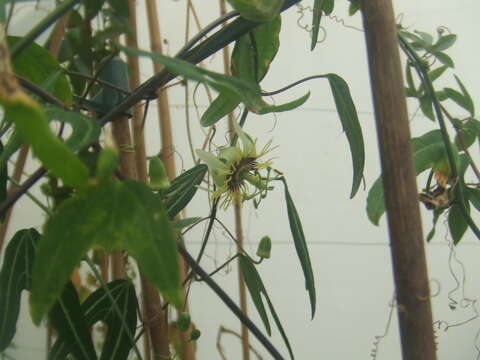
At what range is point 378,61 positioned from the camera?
29cm

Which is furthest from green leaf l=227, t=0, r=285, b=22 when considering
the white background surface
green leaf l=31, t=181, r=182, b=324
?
the white background surface

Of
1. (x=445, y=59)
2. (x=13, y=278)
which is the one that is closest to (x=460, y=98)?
(x=445, y=59)

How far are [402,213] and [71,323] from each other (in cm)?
25

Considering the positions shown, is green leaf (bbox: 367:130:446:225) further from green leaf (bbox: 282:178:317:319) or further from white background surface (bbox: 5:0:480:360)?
white background surface (bbox: 5:0:480:360)

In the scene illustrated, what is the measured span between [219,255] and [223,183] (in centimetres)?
49

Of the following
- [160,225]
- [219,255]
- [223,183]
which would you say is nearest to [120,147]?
[223,183]

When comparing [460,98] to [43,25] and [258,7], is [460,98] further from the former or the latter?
[43,25]

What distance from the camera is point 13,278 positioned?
0.40 meters

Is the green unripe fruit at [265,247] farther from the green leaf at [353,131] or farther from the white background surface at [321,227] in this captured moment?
the white background surface at [321,227]

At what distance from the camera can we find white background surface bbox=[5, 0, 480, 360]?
921 mm

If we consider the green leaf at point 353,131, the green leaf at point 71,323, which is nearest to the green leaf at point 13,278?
the green leaf at point 71,323

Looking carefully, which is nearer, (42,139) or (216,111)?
(42,139)

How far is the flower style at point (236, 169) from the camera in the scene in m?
0.43

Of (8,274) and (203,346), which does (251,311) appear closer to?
(203,346)
